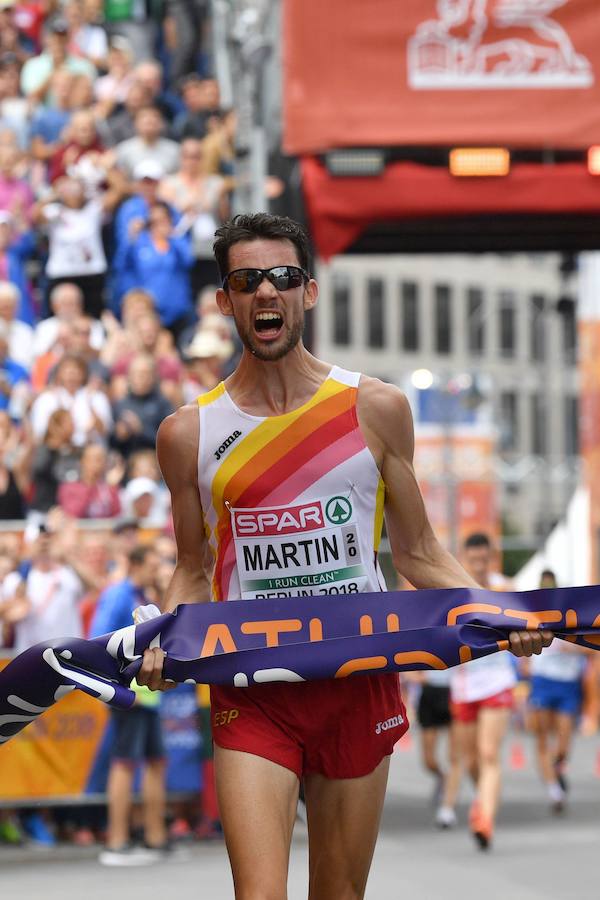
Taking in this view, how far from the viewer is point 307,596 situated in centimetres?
556

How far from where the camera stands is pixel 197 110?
58.3 ft

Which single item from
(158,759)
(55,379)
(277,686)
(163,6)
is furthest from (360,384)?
(163,6)

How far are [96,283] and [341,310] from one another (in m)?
53.9

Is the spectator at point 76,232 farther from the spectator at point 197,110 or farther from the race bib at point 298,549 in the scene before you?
the race bib at point 298,549

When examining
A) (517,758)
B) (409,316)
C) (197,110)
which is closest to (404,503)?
(197,110)

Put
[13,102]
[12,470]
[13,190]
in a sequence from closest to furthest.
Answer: [12,470], [13,190], [13,102]

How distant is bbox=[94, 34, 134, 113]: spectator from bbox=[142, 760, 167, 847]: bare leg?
23.4 ft

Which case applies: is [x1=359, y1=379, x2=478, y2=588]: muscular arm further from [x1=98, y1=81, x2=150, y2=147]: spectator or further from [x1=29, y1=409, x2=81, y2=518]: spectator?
[x1=98, y1=81, x2=150, y2=147]: spectator

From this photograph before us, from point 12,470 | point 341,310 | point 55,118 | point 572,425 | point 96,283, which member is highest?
point 55,118

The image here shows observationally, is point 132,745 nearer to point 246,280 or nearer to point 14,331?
point 14,331

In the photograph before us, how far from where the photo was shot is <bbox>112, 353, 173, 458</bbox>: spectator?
1466 cm

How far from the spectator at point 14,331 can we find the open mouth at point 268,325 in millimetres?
10389

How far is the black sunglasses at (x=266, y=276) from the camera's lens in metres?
5.39

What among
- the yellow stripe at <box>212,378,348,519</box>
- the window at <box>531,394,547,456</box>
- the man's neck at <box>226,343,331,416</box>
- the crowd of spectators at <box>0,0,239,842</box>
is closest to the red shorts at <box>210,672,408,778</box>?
the yellow stripe at <box>212,378,348,519</box>
